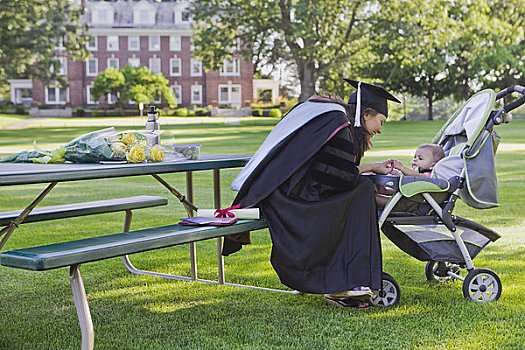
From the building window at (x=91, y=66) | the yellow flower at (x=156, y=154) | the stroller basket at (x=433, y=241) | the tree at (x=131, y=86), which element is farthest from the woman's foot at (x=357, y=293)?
the building window at (x=91, y=66)

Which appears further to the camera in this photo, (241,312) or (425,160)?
(425,160)

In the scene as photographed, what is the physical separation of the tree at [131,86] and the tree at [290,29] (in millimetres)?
21803

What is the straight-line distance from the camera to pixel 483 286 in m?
4.93

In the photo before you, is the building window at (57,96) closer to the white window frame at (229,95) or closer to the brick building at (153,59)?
the brick building at (153,59)

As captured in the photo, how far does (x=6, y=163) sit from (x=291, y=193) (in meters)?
1.75

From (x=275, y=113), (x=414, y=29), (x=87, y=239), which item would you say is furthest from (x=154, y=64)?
(x=87, y=239)

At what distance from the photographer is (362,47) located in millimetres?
36219

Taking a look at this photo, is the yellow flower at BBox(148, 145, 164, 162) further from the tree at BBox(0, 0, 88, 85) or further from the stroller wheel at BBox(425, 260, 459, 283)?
the tree at BBox(0, 0, 88, 85)

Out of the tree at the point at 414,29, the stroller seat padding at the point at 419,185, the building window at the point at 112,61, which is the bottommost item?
the stroller seat padding at the point at 419,185

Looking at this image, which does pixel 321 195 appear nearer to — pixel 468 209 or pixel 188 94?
pixel 468 209

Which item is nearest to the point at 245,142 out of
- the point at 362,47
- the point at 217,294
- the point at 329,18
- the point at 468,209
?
the point at 329,18

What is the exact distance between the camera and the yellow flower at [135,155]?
4.51 m

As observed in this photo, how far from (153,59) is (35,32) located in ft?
97.8

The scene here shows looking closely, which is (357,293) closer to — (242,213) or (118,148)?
(242,213)
